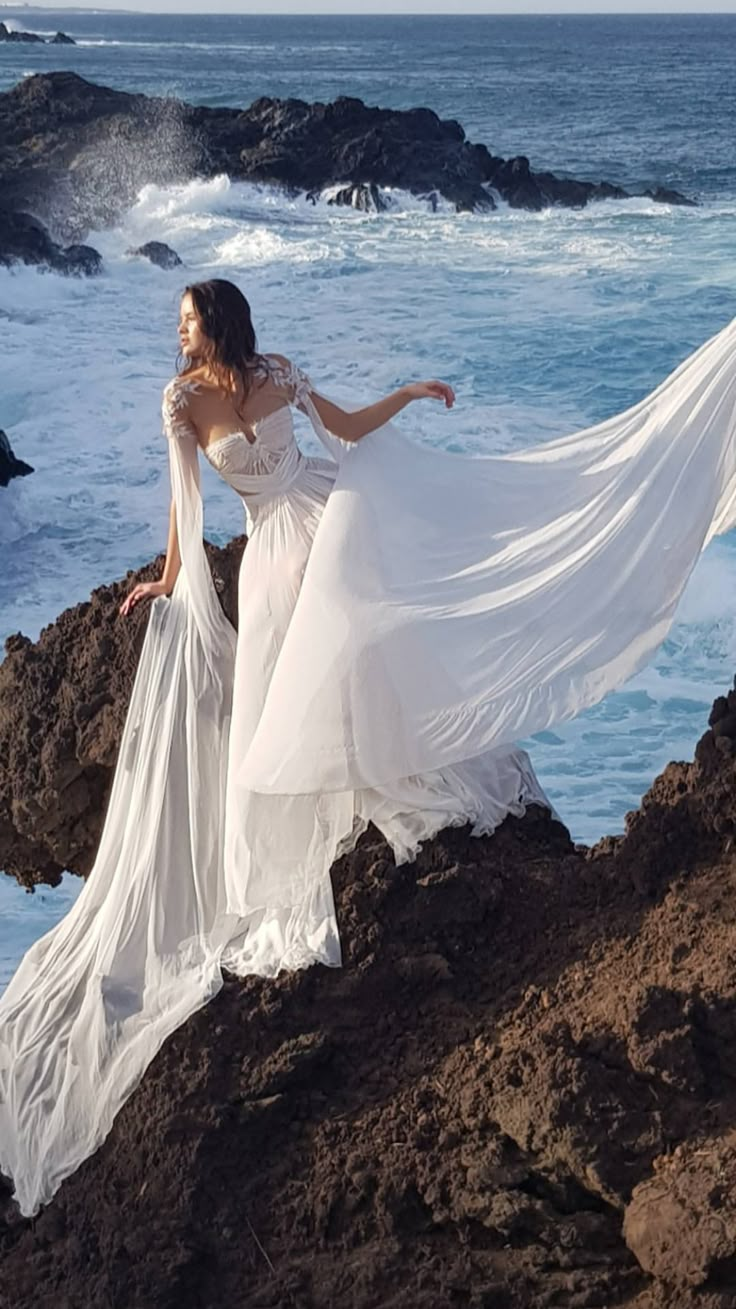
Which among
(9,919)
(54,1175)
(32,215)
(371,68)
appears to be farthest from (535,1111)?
(371,68)

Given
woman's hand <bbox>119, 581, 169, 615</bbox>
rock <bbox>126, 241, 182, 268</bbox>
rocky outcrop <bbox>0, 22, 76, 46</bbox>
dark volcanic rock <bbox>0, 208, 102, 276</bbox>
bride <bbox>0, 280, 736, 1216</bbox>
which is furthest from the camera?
rocky outcrop <bbox>0, 22, 76, 46</bbox>

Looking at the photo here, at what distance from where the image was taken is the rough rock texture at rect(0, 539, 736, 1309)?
315 centimetres

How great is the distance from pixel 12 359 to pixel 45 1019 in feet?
53.0

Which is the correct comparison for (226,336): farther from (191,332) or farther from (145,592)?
(145,592)

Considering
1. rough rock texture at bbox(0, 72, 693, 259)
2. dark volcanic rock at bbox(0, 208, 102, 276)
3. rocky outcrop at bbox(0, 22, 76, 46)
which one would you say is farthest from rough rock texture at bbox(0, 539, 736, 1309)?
rocky outcrop at bbox(0, 22, 76, 46)

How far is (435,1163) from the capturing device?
10.9 feet

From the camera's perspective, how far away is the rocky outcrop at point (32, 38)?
31844 millimetres

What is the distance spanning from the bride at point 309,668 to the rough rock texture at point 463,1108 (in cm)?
12

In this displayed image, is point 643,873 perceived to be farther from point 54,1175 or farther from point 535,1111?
point 54,1175

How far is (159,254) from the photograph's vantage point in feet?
76.0

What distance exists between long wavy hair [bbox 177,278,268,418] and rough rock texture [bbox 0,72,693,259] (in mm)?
20657

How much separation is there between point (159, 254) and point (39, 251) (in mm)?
1836

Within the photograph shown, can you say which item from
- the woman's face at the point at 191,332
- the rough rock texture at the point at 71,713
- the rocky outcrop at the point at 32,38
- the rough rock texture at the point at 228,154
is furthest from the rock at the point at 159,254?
the woman's face at the point at 191,332

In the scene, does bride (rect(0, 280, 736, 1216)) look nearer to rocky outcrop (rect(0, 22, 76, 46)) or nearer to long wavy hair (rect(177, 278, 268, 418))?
long wavy hair (rect(177, 278, 268, 418))
